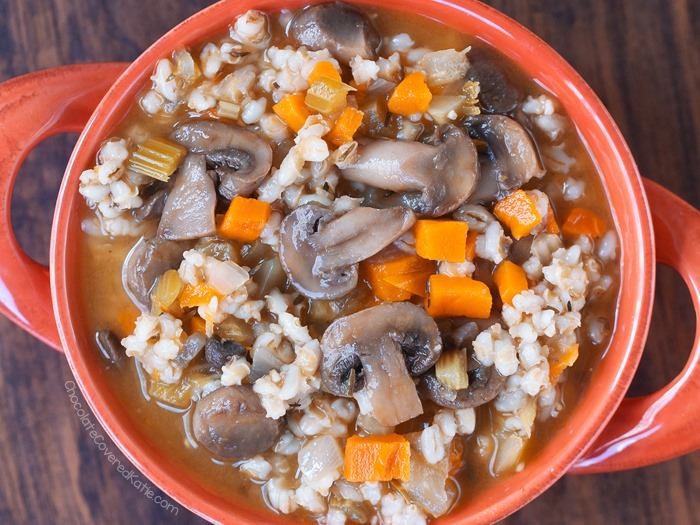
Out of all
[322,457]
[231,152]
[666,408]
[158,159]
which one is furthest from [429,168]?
[666,408]

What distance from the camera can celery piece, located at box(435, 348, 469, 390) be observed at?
2570 millimetres

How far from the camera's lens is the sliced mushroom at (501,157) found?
264 centimetres

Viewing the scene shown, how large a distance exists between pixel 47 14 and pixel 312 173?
63.2 inches

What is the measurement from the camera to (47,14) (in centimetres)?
329

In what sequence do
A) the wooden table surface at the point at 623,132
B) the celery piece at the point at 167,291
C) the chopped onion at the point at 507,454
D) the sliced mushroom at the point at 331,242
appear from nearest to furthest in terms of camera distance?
the sliced mushroom at the point at 331,242 → the celery piece at the point at 167,291 → the chopped onion at the point at 507,454 → the wooden table surface at the point at 623,132

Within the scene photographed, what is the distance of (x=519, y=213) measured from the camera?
264cm

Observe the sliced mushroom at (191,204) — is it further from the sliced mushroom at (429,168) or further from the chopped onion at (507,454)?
the chopped onion at (507,454)

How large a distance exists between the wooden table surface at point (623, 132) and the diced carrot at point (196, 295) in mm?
1051

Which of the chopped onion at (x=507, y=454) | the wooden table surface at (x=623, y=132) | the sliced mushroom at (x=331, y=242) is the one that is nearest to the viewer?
the sliced mushroom at (x=331, y=242)

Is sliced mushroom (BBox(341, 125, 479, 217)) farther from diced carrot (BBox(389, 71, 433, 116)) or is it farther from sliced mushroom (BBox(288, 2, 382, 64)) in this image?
sliced mushroom (BBox(288, 2, 382, 64))

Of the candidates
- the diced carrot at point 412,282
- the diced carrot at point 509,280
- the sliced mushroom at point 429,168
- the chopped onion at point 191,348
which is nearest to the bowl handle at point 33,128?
the chopped onion at point 191,348

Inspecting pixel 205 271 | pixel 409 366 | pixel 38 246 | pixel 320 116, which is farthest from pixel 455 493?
pixel 38 246

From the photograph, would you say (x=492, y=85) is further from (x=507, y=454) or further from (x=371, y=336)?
(x=507, y=454)

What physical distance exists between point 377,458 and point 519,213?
1005mm
